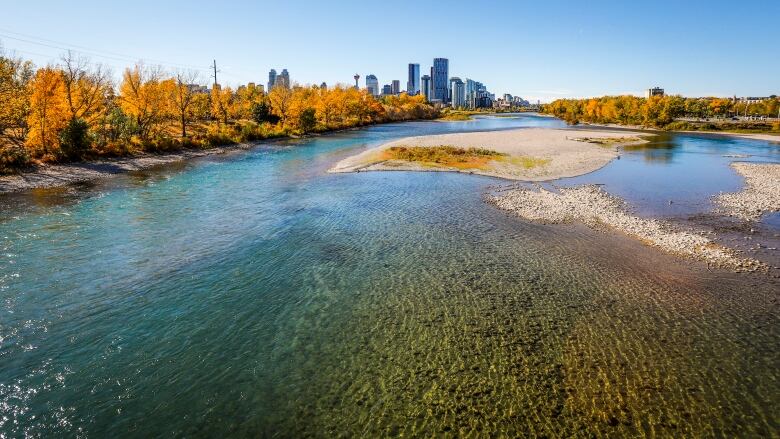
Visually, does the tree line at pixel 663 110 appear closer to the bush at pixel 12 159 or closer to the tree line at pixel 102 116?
the tree line at pixel 102 116

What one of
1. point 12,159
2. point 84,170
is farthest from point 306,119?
point 12,159

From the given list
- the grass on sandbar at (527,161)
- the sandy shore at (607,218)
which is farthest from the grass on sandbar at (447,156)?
the sandy shore at (607,218)

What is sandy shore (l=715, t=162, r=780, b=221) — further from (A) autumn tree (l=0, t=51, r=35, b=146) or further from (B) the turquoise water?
(A) autumn tree (l=0, t=51, r=35, b=146)

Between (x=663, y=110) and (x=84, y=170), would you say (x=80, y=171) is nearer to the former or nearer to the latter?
(x=84, y=170)

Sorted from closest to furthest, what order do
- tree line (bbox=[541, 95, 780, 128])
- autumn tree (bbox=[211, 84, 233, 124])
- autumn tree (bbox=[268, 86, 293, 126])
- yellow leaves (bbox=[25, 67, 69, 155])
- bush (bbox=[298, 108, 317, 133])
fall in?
1. yellow leaves (bbox=[25, 67, 69, 155])
2. autumn tree (bbox=[211, 84, 233, 124])
3. bush (bbox=[298, 108, 317, 133])
4. autumn tree (bbox=[268, 86, 293, 126])
5. tree line (bbox=[541, 95, 780, 128])

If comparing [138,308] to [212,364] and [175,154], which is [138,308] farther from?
[175,154]

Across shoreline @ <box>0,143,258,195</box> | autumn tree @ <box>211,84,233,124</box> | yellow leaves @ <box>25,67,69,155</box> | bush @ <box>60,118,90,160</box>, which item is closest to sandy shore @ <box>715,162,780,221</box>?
shoreline @ <box>0,143,258,195</box>
